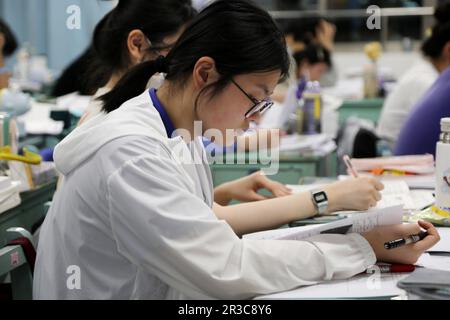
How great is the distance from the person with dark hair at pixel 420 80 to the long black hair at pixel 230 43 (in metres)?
1.91

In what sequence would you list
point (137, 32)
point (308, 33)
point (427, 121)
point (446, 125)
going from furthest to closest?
1. point (308, 33)
2. point (427, 121)
3. point (137, 32)
4. point (446, 125)

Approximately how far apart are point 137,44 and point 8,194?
21.5 inches

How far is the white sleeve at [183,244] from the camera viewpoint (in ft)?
3.57

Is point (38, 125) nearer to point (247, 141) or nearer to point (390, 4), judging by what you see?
point (247, 141)

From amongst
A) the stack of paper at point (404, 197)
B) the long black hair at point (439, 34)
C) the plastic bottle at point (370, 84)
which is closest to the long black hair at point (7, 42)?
the plastic bottle at point (370, 84)

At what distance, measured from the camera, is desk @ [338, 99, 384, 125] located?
4418 mm

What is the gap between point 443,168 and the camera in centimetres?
155

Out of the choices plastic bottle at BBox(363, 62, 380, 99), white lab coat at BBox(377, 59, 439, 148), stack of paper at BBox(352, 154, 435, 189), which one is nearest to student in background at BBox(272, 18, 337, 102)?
A: plastic bottle at BBox(363, 62, 380, 99)

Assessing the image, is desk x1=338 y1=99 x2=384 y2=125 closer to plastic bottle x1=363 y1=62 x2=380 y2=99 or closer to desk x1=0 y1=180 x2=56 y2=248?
plastic bottle x1=363 y1=62 x2=380 y2=99

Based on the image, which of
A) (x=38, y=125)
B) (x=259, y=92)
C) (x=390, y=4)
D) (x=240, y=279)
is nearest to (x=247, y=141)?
(x=38, y=125)

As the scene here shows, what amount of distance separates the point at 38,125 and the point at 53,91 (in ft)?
4.67

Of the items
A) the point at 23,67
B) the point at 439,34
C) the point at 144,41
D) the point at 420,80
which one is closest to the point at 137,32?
the point at 144,41

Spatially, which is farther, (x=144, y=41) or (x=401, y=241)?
(x=144, y=41)

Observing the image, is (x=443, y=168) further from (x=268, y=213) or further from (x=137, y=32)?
(x=137, y=32)
